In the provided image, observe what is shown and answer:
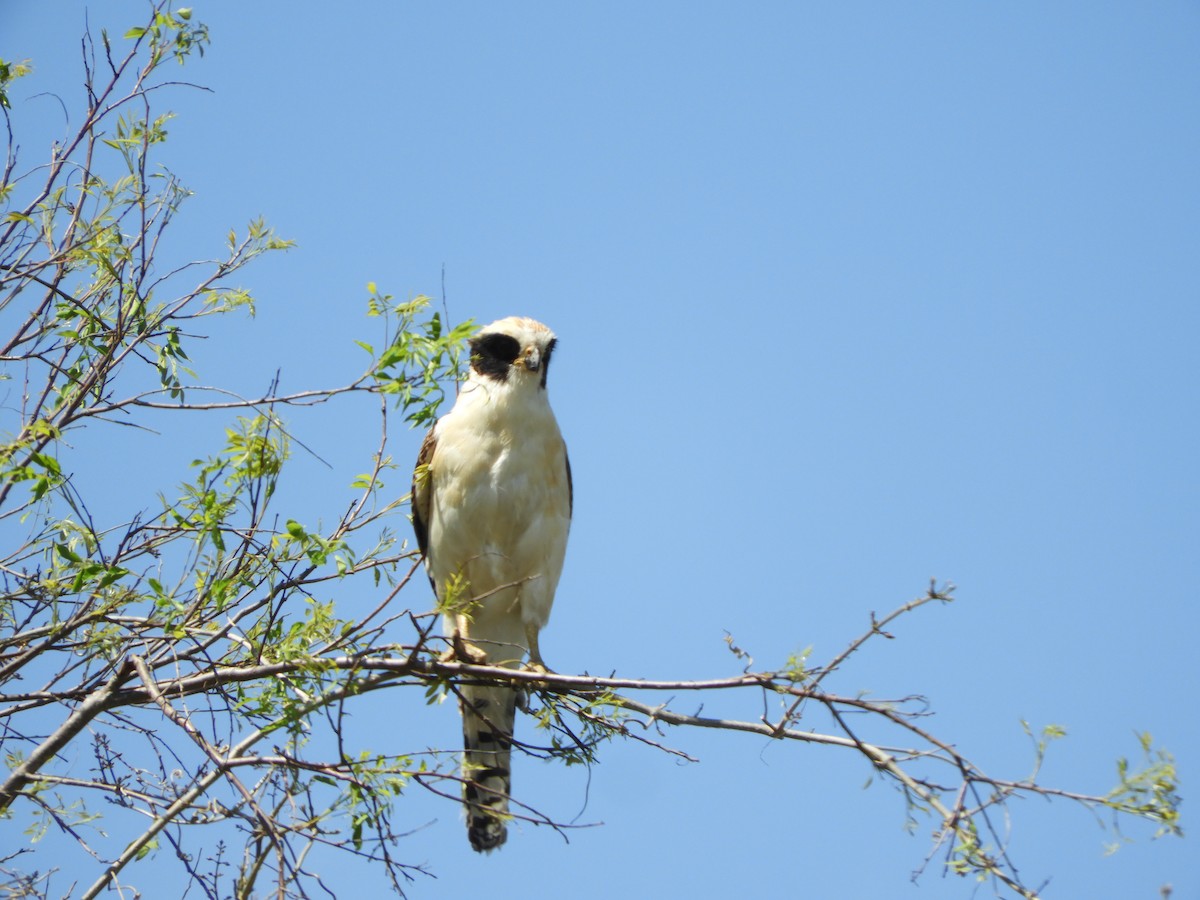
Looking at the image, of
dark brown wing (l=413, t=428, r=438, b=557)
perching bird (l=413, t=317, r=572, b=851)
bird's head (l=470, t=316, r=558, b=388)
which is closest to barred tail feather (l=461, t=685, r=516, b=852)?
perching bird (l=413, t=317, r=572, b=851)

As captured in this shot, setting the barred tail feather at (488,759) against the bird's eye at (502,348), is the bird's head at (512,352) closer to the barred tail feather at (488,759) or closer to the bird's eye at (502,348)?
the bird's eye at (502,348)

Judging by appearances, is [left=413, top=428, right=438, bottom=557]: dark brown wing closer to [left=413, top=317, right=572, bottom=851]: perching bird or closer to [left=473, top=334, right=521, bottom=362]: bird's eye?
[left=413, top=317, right=572, bottom=851]: perching bird

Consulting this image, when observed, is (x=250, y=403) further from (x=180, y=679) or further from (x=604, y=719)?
(x=604, y=719)

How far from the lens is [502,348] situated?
5672 mm

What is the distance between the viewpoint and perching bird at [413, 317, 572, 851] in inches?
213

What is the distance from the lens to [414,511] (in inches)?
227

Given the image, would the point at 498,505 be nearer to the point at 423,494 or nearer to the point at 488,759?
the point at 423,494

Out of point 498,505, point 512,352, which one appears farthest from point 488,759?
point 512,352

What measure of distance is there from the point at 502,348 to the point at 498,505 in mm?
779

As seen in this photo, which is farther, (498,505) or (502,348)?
(502,348)

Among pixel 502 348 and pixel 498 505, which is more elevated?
pixel 502 348

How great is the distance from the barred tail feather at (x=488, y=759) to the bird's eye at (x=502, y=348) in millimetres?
1543

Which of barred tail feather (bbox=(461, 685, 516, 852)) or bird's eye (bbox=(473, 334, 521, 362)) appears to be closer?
barred tail feather (bbox=(461, 685, 516, 852))

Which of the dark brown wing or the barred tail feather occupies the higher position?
the dark brown wing
